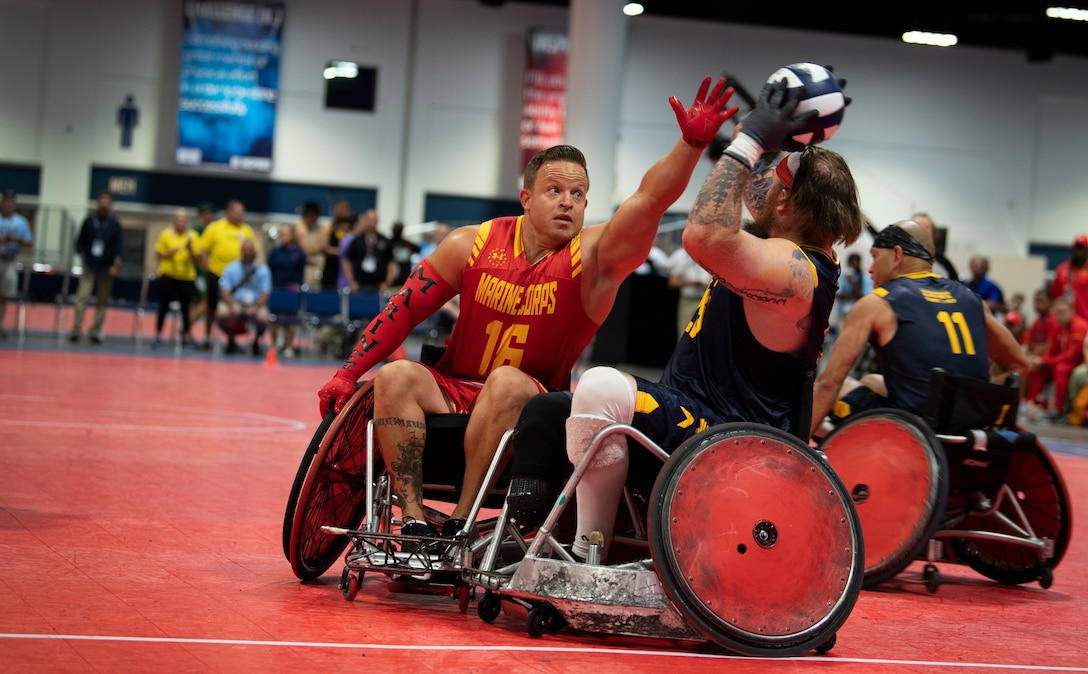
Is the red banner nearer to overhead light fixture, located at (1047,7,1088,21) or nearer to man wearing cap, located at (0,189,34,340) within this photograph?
overhead light fixture, located at (1047,7,1088,21)

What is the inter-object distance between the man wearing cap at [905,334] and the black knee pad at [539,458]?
6.12ft

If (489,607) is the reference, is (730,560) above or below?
above

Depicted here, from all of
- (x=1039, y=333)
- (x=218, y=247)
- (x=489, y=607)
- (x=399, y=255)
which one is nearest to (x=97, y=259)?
(x=218, y=247)

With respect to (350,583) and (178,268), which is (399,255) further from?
(350,583)

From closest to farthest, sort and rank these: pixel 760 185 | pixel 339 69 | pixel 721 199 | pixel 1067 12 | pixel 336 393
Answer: pixel 721 199 < pixel 760 185 < pixel 336 393 < pixel 1067 12 < pixel 339 69

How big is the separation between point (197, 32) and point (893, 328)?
23.7 meters

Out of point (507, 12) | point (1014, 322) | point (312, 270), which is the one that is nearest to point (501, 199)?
point (507, 12)

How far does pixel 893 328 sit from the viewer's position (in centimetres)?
545

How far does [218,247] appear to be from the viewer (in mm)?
16922

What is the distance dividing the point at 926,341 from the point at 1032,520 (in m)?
0.91

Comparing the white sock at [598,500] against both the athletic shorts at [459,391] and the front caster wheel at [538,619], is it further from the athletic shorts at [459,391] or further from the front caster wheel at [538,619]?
the athletic shorts at [459,391]

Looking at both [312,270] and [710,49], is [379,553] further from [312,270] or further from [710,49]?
[710,49]

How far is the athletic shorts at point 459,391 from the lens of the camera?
413cm

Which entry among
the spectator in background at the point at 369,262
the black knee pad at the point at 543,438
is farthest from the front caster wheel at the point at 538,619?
the spectator in background at the point at 369,262
